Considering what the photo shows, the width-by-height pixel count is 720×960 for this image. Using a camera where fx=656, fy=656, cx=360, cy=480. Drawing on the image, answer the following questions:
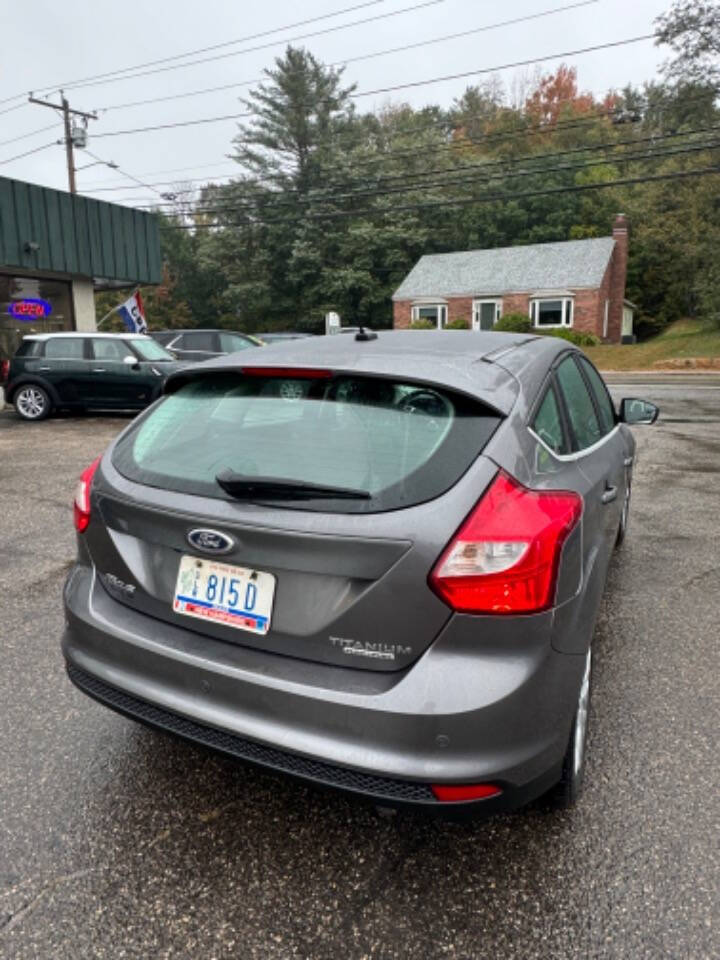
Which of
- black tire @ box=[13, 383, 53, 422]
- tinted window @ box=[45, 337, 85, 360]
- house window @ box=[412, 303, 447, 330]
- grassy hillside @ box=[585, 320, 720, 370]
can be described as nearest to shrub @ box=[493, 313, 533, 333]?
grassy hillside @ box=[585, 320, 720, 370]

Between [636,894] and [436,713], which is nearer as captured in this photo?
[436,713]

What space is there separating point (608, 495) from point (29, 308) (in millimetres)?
15621

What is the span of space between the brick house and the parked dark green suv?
2649 cm

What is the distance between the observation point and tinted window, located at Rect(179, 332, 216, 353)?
15148 mm

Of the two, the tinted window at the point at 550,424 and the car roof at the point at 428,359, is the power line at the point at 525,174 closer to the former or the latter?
the car roof at the point at 428,359

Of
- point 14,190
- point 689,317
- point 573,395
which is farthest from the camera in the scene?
point 689,317

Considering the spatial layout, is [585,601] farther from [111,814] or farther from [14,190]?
[14,190]

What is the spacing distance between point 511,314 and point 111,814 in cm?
3537

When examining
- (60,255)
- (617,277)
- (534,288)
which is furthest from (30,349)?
(617,277)

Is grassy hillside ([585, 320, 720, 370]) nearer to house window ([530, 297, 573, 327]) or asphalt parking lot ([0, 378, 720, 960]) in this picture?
house window ([530, 297, 573, 327])

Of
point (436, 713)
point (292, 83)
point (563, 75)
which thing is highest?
point (563, 75)

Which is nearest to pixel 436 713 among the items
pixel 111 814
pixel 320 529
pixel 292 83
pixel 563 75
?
pixel 320 529

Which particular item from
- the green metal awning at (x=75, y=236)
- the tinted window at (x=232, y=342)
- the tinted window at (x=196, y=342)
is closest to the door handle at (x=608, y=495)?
the tinted window at (x=232, y=342)

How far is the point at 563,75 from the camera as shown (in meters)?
54.3
